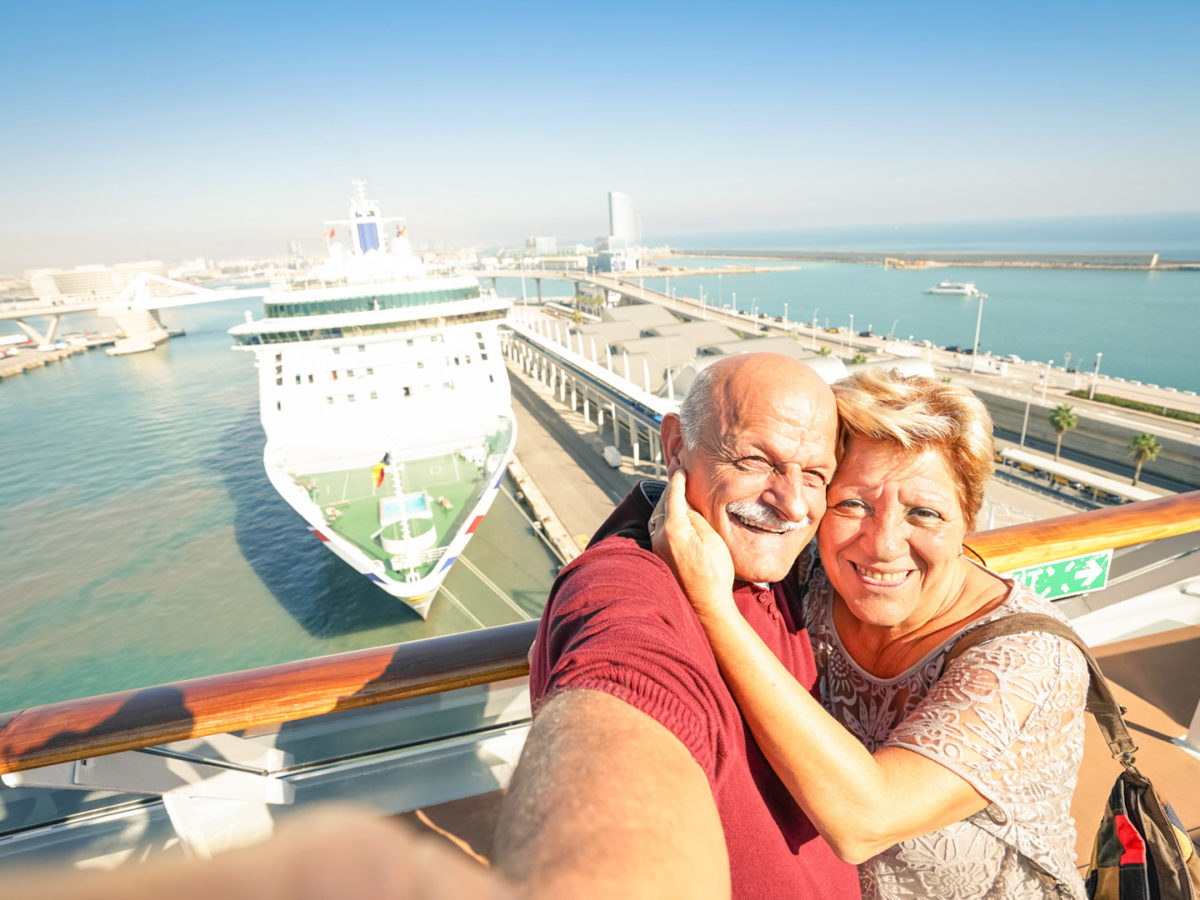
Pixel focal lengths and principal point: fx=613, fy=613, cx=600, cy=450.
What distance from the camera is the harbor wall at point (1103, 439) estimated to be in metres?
20.5

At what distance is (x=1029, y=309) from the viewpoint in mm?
57625

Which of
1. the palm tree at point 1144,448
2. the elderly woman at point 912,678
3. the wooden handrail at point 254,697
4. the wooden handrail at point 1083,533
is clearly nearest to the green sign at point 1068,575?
the wooden handrail at point 1083,533

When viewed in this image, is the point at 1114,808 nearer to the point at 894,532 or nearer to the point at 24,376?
the point at 894,532

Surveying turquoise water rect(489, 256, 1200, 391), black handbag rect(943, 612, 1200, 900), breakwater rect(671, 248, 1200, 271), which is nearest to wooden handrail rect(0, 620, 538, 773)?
black handbag rect(943, 612, 1200, 900)

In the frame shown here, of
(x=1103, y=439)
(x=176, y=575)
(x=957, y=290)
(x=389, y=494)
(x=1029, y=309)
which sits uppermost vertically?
(x=389, y=494)

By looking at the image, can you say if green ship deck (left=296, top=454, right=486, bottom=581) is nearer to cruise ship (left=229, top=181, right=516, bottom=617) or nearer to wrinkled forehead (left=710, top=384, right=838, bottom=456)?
cruise ship (left=229, top=181, right=516, bottom=617)

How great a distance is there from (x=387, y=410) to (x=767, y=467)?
16.6m

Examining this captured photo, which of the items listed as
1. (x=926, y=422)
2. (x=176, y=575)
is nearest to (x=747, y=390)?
(x=926, y=422)

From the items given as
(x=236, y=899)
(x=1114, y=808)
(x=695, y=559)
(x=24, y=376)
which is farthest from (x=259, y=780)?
(x=24, y=376)

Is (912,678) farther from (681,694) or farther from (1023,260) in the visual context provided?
(1023,260)

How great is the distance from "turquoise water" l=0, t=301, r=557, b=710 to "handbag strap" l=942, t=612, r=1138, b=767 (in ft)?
38.8

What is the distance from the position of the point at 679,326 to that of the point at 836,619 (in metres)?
33.0

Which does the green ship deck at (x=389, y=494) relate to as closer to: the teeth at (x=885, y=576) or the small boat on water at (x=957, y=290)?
the teeth at (x=885, y=576)

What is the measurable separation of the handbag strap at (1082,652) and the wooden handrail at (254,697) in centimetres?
101
